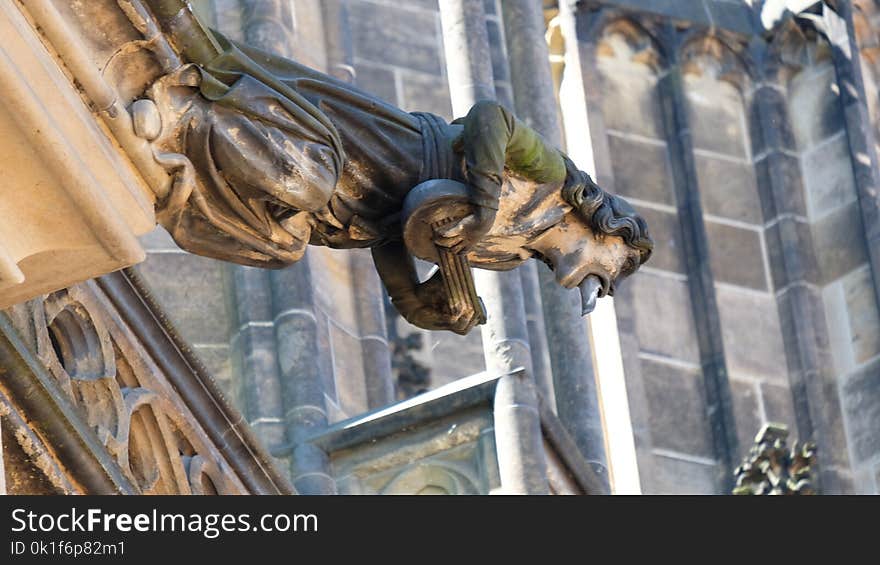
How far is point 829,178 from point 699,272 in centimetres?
80

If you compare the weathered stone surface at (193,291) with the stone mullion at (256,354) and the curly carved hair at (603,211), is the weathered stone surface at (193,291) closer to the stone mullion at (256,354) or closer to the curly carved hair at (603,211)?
the stone mullion at (256,354)

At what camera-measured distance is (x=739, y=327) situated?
13844mm

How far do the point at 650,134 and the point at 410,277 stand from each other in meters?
8.42

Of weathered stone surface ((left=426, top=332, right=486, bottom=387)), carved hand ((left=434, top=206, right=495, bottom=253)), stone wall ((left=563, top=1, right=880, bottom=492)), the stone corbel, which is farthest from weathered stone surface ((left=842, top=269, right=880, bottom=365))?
the stone corbel

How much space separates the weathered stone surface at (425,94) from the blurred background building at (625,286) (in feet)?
0.04

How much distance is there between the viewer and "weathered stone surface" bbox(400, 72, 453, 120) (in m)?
12.7

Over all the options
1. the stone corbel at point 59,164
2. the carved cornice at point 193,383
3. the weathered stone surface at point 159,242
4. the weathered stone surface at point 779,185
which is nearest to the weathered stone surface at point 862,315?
the weathered stone surface at point 779,185

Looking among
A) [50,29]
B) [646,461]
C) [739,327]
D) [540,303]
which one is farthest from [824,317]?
[50,29]

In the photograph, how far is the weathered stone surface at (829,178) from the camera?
46.9 feet

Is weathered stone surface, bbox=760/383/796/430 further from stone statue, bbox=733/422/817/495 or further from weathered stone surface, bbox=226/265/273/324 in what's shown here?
weathered stone surface, bbox=226/265/273/324

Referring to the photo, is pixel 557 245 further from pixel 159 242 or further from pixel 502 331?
pixel 159 242

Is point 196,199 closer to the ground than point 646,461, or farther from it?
closer to the ground
